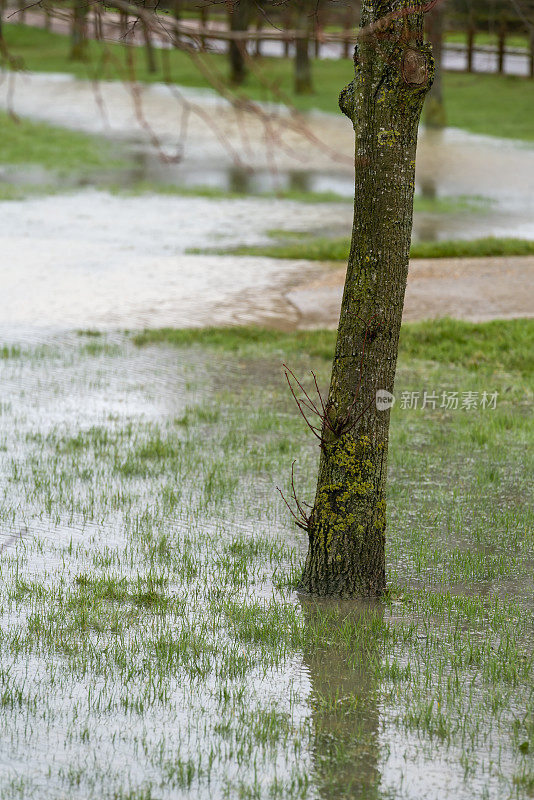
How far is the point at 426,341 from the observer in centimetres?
1253

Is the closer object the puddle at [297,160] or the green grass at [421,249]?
the green grass at [421,249]

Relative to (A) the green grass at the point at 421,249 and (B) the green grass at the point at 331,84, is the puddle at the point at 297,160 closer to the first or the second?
(A) the green grass at the point at 421,249

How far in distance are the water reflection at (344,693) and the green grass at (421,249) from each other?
11522mm

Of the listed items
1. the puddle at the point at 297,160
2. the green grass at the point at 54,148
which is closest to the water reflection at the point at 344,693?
the puddle at the point at 297,160

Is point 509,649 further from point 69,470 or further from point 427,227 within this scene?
point 427,227

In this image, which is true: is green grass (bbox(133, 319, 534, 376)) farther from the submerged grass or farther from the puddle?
the puddle

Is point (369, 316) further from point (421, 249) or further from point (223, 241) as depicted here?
point (223, 241)

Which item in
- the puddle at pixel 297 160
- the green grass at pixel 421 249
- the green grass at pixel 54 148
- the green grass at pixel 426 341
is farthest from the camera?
the green grass at pixel 54 148

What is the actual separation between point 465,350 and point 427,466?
3845mm

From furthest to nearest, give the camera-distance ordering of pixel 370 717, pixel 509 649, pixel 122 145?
pixel 122 145 → pixel 509 649 → pixel 370 717

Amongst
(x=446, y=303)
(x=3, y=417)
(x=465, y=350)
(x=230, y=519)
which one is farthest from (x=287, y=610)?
(x=446, y=303)

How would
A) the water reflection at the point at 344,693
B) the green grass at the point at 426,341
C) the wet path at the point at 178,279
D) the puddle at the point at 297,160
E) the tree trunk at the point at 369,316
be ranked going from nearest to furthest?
the water reflection at the point at 344,693
the tree trunk at the point at 369,316
the green grass at the point at 426,341
the wet path at the point at 178,279
the puddle at the point at 297,160

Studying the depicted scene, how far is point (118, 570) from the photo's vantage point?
21.3ft

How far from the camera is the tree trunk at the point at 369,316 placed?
5.69 meters
